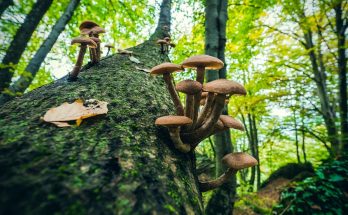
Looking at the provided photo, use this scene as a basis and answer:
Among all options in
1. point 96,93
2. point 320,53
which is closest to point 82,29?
point 96,93

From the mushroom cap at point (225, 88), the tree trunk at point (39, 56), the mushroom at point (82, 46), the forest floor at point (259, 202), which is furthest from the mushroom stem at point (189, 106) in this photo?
the tree trunk at point (39, 56)

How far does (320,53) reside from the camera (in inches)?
380

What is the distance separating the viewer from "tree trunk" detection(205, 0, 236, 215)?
108 inches

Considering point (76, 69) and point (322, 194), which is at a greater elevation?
point (76, 69)

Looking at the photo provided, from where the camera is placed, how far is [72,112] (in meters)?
1.35

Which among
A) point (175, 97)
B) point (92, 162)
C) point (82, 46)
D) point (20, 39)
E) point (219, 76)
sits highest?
point (20, 39)

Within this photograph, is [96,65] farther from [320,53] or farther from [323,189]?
[320,53]

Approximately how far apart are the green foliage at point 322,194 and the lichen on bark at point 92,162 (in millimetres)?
3191

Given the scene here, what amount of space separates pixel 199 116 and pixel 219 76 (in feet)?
5.08

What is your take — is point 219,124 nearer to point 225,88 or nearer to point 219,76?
point 225,88

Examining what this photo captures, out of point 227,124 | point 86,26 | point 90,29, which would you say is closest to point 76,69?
point 90,29

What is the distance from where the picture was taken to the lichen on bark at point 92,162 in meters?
0.74

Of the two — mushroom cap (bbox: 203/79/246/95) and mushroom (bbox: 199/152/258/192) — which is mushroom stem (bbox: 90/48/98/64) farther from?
mushroom (bbox: 199/152/258/192)

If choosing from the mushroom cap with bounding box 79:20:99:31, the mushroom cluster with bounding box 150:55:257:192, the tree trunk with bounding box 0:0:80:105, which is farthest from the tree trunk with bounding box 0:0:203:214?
the tree trunk with bounding box 0:0:80:105
